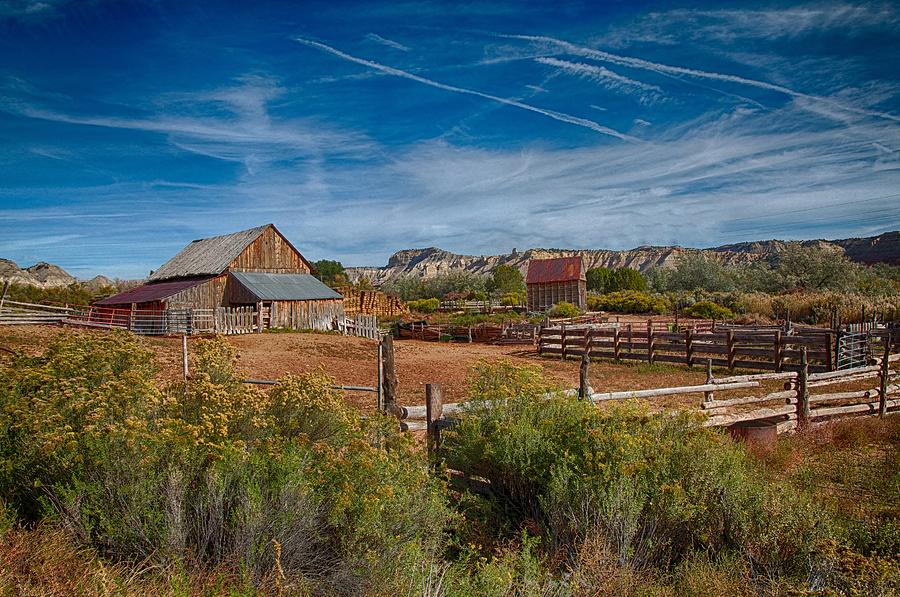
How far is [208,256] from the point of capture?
117 feet

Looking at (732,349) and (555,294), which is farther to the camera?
(555,294)

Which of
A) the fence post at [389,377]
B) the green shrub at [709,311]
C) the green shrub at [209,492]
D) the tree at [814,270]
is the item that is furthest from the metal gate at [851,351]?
the tree at [814,270]

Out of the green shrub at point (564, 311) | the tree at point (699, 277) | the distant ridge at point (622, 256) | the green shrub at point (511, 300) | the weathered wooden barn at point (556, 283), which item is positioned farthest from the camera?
the distant ridge at point (622, 256)

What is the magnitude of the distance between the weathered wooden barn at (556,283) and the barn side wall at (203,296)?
32834 millimetres

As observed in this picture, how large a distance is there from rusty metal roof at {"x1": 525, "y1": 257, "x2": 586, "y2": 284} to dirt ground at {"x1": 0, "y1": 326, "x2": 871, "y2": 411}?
92.0 feet

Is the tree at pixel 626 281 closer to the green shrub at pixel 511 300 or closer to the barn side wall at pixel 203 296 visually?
the green shrub at pixel 511 300

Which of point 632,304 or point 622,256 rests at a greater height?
point 622,256

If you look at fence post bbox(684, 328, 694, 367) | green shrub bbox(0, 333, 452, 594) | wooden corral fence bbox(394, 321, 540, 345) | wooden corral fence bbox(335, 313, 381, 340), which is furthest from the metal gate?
wooden corral fence bbox(335, 313, 381, 340)

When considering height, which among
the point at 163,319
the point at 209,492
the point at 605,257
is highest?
the point at 605,257

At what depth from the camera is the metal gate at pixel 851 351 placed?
58.1ft

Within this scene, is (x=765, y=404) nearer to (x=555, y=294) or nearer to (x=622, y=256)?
(x=555, y=294)

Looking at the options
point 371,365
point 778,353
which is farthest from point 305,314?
point 778,353

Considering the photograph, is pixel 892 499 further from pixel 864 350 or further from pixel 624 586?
pixel 864 350

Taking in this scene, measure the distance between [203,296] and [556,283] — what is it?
3508 cm
